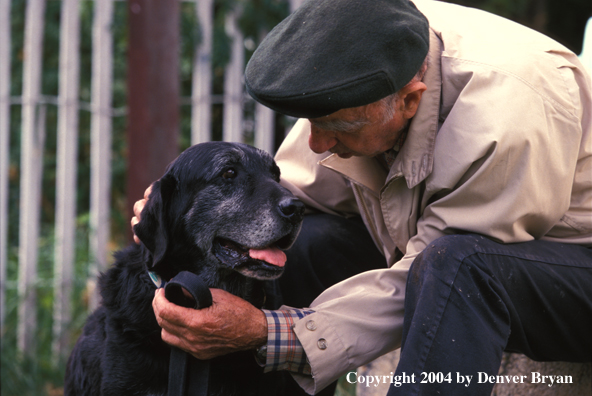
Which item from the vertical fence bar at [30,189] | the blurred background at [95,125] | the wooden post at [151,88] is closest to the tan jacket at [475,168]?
the wooden post at [151,88]

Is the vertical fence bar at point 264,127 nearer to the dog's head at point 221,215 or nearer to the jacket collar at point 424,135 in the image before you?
the dog's head at point 221,215

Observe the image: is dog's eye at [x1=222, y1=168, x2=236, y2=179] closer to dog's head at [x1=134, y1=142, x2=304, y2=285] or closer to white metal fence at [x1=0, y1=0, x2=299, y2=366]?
dog's head at [x1=134, y1=142, x2=304, y2=285]

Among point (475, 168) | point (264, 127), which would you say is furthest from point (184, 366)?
point (264, 127)

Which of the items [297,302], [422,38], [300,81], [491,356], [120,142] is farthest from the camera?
[120,142]

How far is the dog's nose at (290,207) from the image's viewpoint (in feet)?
7.54

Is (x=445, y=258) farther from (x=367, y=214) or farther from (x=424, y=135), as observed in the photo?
(x=367, y=214)

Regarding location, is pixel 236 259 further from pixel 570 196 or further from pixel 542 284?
pixel 570 196

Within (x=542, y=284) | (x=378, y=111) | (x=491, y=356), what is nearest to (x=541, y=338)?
(x=542, y=284)

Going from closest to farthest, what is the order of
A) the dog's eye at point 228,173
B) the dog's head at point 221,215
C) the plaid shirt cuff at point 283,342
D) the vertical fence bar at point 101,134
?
the plaid shirt cuff at point 283,342
the dog's head at point 221,215
the dog's eye at point 228,173
the vertical fence bar at point 101,134

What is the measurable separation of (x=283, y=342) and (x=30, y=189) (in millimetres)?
2575

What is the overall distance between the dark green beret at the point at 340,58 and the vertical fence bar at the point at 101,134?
2.39m

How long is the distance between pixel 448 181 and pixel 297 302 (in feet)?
3.14

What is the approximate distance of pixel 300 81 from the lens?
196 cm

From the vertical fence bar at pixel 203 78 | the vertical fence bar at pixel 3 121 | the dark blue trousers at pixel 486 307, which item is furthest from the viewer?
the vertical fence bar at pixel 203 78
